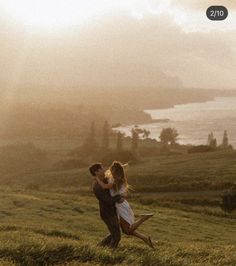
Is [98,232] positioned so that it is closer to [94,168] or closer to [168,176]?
[94,168]

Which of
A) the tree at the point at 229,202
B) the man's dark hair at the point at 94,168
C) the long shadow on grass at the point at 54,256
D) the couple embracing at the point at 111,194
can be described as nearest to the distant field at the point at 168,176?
the tree at the point at 229,202

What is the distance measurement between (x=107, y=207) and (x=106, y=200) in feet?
0.79

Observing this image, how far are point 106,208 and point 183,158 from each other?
170154 millimetres

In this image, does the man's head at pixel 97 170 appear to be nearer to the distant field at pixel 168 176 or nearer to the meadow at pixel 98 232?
the meadow at pixel 98 232

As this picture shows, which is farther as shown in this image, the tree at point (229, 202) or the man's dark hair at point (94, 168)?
the tree at point (229, 202)

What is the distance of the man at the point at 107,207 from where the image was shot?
14.6 m

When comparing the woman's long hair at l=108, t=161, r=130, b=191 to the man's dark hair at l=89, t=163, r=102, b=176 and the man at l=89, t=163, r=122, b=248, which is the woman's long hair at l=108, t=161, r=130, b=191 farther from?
the man's dark hair at l=89, t=163, r=102, b=176

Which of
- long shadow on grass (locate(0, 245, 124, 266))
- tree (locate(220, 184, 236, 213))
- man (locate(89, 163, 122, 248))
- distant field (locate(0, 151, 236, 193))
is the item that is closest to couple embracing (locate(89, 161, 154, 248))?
man (locate(89, 163, 122, 248))

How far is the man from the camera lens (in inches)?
576

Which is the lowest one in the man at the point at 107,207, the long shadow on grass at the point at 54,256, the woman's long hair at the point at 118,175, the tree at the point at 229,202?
the tree at the point at 229,202

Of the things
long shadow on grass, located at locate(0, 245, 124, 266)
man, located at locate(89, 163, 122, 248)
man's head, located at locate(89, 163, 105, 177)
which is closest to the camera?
long shadow on grass, located at locate(0, 245, 124, 266)

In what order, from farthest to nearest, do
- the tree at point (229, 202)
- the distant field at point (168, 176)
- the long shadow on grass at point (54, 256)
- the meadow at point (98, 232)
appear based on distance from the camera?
the distant field at point (168, 176)
the tree at point (229, 202)
the meadow at point (98, 232)
the long shadow on grass at point (54, 256)

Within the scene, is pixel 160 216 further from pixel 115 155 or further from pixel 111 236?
pixel 115 155

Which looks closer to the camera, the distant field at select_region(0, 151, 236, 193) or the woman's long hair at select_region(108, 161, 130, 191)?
the woman's long hair at select_region(108, 161, 130, 191)
